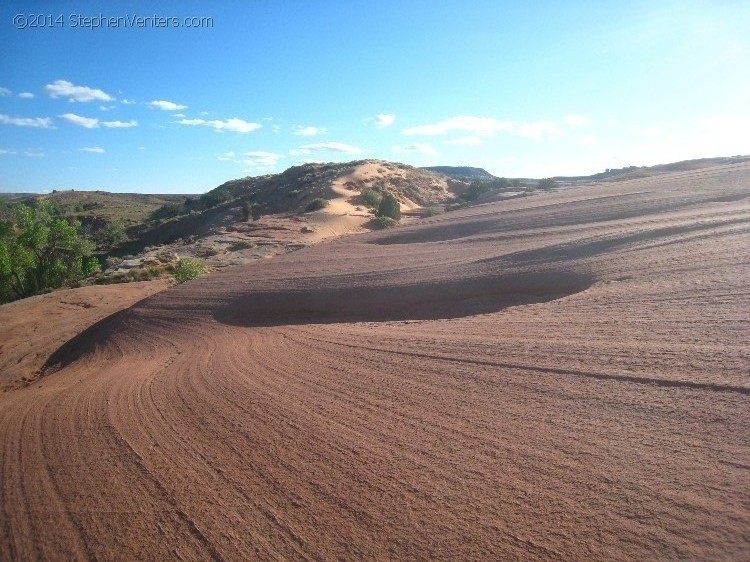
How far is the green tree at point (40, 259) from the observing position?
3088 centimetres

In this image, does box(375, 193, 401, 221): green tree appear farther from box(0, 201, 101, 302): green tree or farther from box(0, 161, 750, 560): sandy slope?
box(0, 161, 750, 560): sandy slope

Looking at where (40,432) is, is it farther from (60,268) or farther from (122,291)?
(60,268)

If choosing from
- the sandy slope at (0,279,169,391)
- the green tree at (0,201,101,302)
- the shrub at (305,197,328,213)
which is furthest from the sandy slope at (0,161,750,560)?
the shrub at (305,197,328,213)

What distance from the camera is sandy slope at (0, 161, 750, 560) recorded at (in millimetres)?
4246

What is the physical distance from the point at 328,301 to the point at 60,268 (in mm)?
27716

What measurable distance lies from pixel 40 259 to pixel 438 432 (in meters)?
36.4

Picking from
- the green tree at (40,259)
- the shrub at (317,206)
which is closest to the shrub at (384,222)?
the shrub at (317,206)

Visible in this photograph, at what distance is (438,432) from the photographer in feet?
18.7

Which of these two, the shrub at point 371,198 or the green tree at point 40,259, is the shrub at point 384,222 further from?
the green tree at point 40,259

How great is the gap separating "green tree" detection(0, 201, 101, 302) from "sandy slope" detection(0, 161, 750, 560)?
23.7 metres

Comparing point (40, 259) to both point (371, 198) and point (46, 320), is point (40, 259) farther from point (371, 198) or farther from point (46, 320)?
point (371, 198)

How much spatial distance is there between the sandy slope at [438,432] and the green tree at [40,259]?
23683mm

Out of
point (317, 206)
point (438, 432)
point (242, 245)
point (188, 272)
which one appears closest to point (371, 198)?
point (317, 206)

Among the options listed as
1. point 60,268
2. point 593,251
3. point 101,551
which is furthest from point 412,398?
point 60,268
